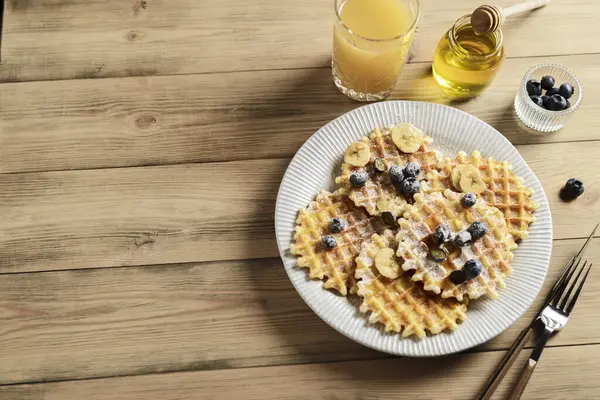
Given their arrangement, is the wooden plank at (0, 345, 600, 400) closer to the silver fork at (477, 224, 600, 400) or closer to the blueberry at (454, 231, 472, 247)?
the silver fork at (477, 224, 600, 400)

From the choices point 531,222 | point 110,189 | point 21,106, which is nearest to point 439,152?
point 531,222

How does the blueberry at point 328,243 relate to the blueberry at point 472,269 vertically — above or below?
below

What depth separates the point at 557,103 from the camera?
5.42 ft

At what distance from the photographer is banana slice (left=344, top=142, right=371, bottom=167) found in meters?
1.55

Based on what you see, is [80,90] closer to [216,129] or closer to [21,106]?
[21,106]

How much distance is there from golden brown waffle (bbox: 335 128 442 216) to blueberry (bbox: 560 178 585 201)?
350mm

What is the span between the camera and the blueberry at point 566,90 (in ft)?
5.45

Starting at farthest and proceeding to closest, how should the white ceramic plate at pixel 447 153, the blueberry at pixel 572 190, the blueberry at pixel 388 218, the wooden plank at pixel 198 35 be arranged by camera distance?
1. the wooden plank at pixel 198 35
2. the blueberry at pixel 572 190
3. the blueberry at pixel 388 218
4. the white ceramic plate at pixel 447 153

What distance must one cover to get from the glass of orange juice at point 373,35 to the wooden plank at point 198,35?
208 millimetres

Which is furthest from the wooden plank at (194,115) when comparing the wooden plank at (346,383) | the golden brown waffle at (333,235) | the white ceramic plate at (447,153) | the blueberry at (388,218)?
the wooden plank at (346,383)

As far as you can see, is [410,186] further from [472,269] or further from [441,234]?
[472,269]

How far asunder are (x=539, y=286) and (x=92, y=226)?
1090 mm

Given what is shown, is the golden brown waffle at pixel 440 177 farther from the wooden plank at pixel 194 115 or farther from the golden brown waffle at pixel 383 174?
the wooden plank at pixel 194 115

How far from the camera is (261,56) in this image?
1808 millimetres
